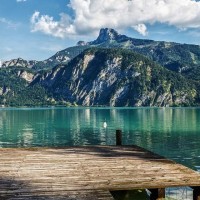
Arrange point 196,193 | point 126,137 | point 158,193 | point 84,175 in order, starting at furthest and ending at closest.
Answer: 1. point 126,137
2. point 84,175
3. point 196,193
4. point 158,193

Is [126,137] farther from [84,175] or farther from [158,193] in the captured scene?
[158,193]

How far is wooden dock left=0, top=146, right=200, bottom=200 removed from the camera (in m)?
12.6

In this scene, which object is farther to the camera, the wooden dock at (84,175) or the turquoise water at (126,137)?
the turquoise water at (126,137)

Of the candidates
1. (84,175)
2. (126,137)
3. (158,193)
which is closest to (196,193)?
(158,193)

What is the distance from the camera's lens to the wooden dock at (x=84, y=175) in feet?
41.4

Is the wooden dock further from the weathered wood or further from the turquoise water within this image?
the turquoise water

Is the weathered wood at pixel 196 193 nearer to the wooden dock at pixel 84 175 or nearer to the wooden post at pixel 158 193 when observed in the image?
the wooden dock at pixel 84 175

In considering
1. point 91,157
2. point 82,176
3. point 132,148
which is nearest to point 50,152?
point 91,157

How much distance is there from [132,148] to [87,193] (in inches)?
475

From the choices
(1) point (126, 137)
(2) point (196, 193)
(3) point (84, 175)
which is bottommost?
(1) point (126, 137)

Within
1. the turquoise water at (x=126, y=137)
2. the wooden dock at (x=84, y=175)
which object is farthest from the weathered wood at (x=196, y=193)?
the turquoise water at (x=126, y=137)

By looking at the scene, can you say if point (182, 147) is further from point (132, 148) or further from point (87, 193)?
point (87, 193)

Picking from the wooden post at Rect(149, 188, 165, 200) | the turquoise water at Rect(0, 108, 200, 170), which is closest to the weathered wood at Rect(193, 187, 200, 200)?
the wooden post at Rect(149, 188, 165, 200)

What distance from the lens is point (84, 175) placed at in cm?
1528
